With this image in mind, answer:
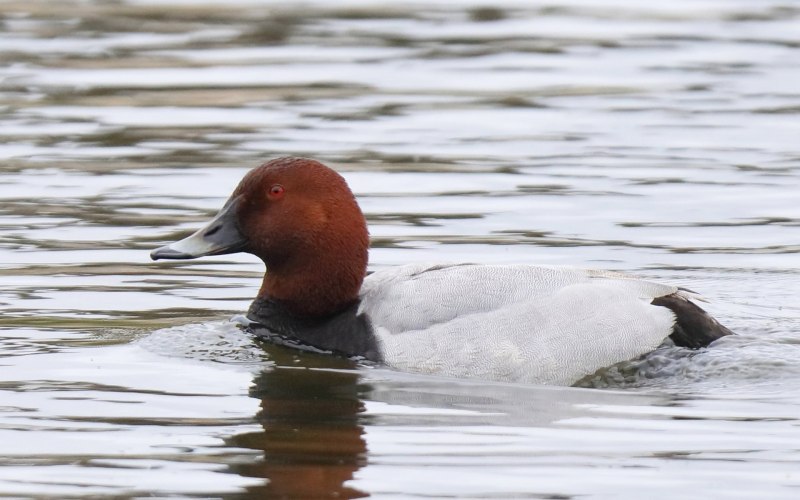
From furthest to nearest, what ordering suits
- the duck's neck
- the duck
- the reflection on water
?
the duck's neck → the duck → the reflection on water

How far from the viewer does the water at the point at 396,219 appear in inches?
238

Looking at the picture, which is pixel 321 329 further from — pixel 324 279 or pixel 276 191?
pixel 276 191

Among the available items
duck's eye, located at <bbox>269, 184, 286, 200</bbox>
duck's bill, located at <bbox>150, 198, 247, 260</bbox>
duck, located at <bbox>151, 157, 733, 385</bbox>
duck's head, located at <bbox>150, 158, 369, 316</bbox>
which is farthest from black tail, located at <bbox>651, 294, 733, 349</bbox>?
duck's bill, located at <bbox>150, 198, 247, 260</bbox>

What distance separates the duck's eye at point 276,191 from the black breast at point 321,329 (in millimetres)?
504

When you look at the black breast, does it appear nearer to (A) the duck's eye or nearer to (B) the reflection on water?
(B) the reflection on water

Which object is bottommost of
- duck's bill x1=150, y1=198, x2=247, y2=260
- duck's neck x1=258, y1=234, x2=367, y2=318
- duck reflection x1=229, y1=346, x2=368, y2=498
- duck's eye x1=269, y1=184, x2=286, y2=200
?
duck reflection x1=229, y1=346, x2=368, y2=498

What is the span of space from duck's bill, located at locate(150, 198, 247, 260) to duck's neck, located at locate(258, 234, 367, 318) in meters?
0.28

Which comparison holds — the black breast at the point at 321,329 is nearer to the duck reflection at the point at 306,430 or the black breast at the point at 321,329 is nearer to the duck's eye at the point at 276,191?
the duck reflection at the point at 306,430

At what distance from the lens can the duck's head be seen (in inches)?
310

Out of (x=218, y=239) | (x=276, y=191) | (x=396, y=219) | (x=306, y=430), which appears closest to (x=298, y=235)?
(x=276, y=191)

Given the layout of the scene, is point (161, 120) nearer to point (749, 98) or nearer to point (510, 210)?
point (510, 210)

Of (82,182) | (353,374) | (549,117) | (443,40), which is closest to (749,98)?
(549,117)

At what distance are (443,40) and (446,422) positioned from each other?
11.4 m

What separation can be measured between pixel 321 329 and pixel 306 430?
142cm
